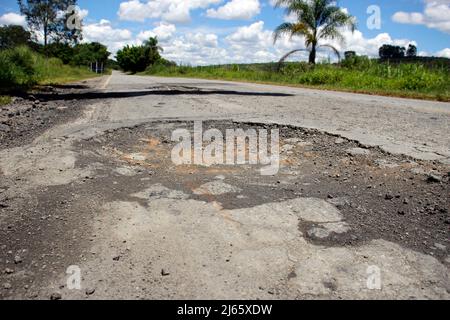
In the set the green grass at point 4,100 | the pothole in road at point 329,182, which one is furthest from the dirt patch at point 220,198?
the green grass at point 4,100

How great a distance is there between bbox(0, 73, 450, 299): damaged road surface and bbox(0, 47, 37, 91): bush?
8927 mm

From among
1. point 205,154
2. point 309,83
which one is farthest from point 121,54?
point 205,154

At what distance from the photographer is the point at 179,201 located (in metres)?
3.29

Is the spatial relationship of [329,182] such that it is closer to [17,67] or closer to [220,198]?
[220,198]

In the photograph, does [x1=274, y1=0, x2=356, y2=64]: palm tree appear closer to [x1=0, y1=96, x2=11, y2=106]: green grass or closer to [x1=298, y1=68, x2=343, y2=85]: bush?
[x1=298, y1=68, x2=343, y2=85]: bush

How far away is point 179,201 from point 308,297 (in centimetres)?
152

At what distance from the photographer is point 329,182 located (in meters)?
3.90

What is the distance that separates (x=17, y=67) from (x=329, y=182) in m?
15.0

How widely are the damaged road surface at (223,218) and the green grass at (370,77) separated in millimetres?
7624

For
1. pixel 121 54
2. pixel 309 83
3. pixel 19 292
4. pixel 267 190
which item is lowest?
pixel 19 292

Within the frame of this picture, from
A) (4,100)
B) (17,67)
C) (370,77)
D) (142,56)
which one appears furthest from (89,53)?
(4,100)

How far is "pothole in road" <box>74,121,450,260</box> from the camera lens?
9.39 feet

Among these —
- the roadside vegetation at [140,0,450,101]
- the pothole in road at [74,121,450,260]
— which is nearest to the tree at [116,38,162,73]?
the roadside vegetation at [140,0,450,101]

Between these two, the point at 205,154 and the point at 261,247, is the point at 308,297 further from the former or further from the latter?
the point at 205,154
